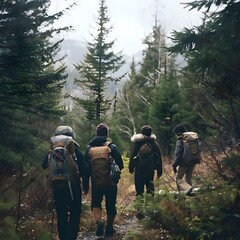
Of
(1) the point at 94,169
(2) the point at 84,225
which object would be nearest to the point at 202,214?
(1) the point at 94,169

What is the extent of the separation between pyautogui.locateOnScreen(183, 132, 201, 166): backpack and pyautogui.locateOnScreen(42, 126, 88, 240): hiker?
3.36 m

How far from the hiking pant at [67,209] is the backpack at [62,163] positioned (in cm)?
16

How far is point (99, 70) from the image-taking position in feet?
77.9

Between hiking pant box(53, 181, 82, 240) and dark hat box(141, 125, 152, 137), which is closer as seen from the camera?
hiking pant box(53, 181, 82, 240)

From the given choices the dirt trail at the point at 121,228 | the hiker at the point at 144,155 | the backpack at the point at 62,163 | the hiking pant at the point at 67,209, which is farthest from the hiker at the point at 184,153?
the backpack at the point at 62,163

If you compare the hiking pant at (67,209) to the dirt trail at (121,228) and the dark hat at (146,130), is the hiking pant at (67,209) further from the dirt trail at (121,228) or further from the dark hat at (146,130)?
the dark hat at (146,130)

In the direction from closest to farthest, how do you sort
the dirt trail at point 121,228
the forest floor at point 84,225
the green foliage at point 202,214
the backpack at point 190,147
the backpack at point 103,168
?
the green foliage at point 202,214 → the forest floor at point 84,225 → the backpack at point 103,168 → the dirt trail at point 121,228 → the backpack at point 190,147

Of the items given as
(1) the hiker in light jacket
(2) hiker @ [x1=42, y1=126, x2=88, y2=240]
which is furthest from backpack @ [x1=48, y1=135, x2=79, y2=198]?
A: (1) the hiker in light jacket

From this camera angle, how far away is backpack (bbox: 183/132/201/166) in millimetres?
8367

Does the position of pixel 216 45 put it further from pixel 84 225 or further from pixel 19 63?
pixel 19 63

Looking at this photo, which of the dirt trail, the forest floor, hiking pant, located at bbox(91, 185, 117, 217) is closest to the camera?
the forest floor

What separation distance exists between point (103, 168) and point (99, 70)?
58.5 feet

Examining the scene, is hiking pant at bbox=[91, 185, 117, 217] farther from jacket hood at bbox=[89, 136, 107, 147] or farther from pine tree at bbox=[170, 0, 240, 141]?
pine tree at bbox=[170, 0, 240, 141]

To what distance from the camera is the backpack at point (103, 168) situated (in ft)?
21.5
